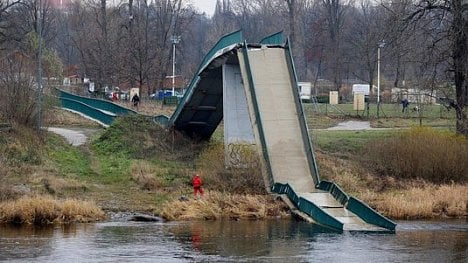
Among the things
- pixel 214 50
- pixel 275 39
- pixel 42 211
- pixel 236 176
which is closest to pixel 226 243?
pixel 42 211

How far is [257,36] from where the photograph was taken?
120m

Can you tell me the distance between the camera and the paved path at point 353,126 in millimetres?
58969

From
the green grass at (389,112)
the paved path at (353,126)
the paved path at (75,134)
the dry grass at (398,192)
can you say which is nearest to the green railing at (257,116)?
the dry grass at (398,192)

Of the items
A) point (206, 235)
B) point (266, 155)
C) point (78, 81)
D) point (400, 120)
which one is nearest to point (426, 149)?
point (266, 155)

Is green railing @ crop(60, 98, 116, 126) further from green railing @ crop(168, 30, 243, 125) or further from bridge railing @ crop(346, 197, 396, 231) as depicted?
bridge railing @ crop(346, 197, 396, 231)

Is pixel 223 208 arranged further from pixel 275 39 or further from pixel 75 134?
pixel 75 134

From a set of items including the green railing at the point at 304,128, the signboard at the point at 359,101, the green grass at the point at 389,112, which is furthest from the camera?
the signboard at the point at 359,101

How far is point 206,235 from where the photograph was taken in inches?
1040

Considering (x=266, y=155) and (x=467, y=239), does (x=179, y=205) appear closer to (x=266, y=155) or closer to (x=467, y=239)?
(x=266, y=155)

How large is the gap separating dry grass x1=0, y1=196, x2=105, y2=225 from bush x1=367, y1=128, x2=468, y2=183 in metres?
16.1

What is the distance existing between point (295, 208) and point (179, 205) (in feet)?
13.2

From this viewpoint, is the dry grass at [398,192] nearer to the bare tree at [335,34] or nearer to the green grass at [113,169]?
the green grass at [113,169]

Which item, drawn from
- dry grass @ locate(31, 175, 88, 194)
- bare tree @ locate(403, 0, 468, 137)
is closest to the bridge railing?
dry grass @ locate(31, 175, 88, 194)

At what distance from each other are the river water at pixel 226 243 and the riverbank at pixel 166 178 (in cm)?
195
